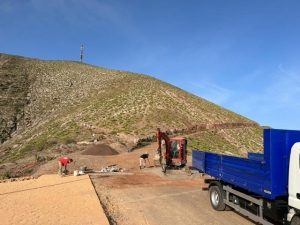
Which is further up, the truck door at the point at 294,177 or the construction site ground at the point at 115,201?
the truck door at the point at 294,177

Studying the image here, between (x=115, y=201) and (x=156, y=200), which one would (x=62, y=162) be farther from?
(x=156, y=200)

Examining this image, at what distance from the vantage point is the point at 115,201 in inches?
491

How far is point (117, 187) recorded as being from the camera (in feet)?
51.8

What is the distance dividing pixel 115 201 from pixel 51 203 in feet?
9.86

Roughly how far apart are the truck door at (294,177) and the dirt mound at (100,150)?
2499cm

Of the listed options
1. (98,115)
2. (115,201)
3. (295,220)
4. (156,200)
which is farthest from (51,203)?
(98,115)

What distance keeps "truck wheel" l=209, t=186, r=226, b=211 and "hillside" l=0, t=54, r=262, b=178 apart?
24045mm

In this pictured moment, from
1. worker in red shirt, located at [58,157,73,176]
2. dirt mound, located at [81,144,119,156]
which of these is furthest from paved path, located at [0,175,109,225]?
dirt mound, located at [81,144,119,156]

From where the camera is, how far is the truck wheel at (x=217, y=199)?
10.3 metres

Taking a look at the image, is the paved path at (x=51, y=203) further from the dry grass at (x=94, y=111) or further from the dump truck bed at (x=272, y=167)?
the dry grass at (x=94, y=111)

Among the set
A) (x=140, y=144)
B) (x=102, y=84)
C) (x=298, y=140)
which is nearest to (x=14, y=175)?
(x=140, y=144)

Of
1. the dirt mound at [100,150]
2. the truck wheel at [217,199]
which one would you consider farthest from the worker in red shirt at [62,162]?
the truck wheel at [217,199]

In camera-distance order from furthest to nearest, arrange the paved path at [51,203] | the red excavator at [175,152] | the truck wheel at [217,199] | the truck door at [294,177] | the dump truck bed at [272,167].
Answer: the red excavator at [175,152], the truck wheel at [217,199], the paved path at [51,203], the dump truck bed at [272,167], the truck door at [294,177]

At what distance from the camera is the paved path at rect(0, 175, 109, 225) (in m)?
9.67
